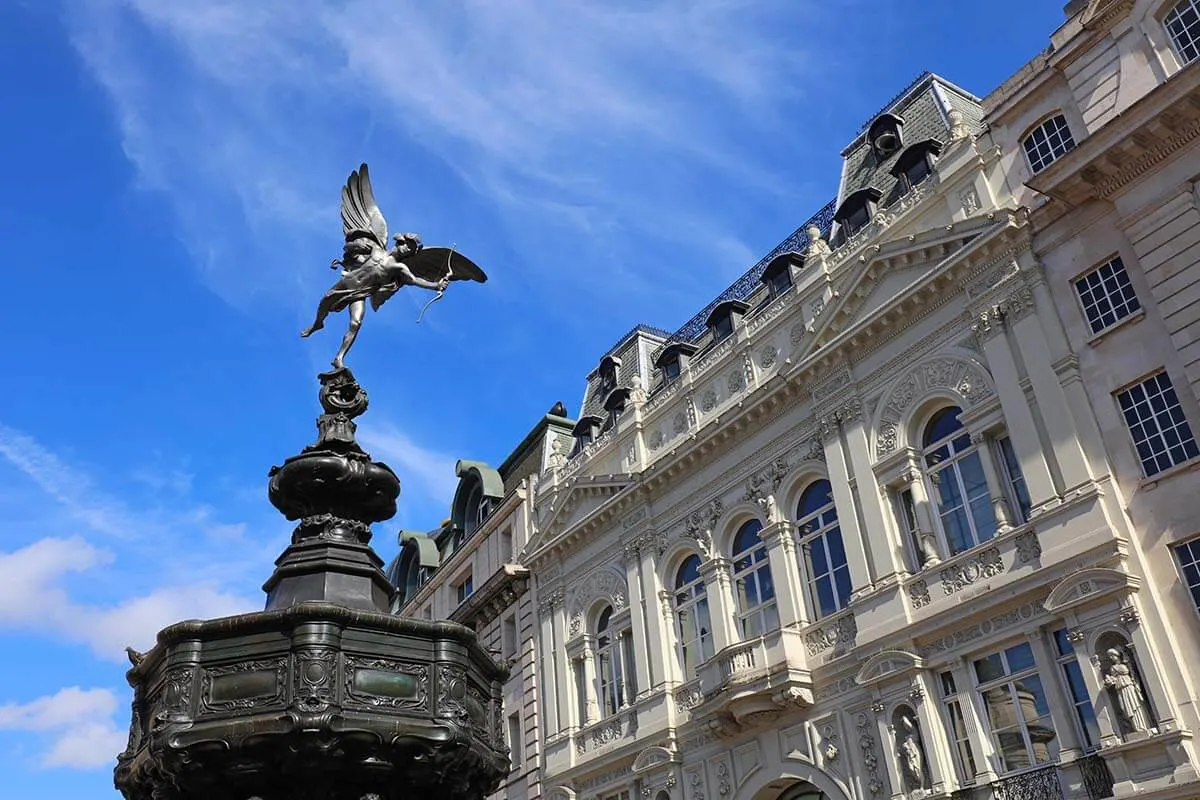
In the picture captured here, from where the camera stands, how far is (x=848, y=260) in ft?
84.9

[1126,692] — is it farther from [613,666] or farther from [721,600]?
[613,666]

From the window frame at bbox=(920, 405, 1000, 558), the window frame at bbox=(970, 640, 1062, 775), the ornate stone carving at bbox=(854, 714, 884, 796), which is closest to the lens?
the window frame at bbox=(970, 640, 1062, 775)

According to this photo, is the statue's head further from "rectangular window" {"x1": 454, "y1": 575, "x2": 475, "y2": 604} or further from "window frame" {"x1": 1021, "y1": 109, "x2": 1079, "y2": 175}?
"rectangular window" {"x1": 454, "y1": 575, "x2": 475, "y2": 604}

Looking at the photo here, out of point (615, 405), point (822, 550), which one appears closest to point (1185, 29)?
point (822, 550)

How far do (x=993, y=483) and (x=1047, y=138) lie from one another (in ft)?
25.7

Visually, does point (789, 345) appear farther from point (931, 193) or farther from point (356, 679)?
point (356, 679)

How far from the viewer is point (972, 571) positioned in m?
21.1

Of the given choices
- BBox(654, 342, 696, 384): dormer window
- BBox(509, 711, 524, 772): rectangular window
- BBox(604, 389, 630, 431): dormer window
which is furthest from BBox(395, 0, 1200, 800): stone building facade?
BBox(604, 389, 630, 431): dormer window

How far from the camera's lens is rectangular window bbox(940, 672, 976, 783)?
795 inches

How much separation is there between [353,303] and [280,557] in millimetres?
2805

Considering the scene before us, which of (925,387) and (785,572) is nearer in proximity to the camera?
(925,387)

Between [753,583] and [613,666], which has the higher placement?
[753,583]

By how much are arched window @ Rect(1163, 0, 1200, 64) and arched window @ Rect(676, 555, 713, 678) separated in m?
16.5

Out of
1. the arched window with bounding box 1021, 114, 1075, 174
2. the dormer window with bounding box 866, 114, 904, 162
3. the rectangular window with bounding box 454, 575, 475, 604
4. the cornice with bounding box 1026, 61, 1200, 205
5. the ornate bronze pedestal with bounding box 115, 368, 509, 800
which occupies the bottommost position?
the ornate bronze pedestal with bounding box 115, 368, 509, 800
